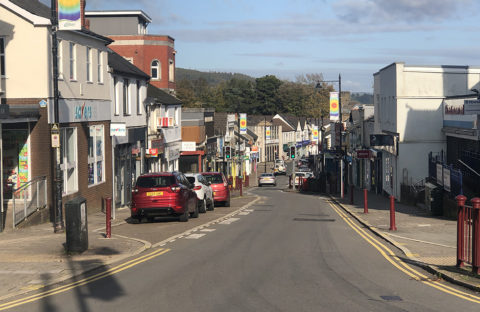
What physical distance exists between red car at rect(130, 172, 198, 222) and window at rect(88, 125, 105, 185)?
19.8 feet

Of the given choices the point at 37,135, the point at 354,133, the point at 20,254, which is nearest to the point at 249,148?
the point at 354,133

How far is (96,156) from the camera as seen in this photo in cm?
2844

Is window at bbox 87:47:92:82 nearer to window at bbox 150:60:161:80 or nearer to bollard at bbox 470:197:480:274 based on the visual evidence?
bollard at bbox 470:197:480:274

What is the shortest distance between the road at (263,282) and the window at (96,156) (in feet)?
37.3

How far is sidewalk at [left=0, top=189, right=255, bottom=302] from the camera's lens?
463 inches

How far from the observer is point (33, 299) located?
10.1 m

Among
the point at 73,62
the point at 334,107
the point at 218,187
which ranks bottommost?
the point at 218,187

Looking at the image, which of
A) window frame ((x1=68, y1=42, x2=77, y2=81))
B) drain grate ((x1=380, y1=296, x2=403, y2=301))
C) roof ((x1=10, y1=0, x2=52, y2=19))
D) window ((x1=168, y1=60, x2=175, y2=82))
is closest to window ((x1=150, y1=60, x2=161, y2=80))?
window ((x1=168, y1=60, x2=175, y2=82))

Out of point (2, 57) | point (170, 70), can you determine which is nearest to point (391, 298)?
point (2, 57)

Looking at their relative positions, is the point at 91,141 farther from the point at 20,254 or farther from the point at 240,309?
the point at 240,309

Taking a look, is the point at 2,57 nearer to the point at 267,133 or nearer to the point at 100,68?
the point at 100,68

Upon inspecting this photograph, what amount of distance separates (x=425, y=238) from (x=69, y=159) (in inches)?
547

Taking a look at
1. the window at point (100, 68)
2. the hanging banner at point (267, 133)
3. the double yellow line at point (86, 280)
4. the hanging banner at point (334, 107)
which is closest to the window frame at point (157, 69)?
the hanging banner at point (334, 107)

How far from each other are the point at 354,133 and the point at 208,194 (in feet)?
127
